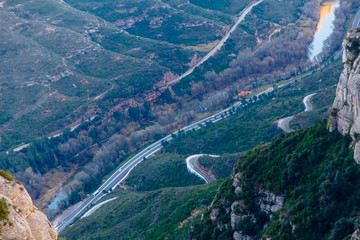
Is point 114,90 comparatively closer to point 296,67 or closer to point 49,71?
point 49,71

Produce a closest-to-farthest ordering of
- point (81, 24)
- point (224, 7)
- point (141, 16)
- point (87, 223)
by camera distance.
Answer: point (87, 223) → point (81, 24) → point (141, 16) → point (224, 7)

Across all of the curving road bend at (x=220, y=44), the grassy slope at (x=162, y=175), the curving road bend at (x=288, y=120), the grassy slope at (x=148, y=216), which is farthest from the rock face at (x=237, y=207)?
the curving road bend at (x=220, y=44)

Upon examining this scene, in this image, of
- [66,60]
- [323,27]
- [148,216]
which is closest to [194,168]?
[148,216]

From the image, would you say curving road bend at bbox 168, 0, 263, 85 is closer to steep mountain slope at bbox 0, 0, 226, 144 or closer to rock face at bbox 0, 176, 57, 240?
steep mountain slope at bbox 0, 0, 226, 144

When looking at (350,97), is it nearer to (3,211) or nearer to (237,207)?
(237,207)

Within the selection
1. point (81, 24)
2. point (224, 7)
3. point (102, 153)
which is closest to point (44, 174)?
point (102, 153)

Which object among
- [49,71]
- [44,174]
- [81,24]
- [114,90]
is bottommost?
[44,174]

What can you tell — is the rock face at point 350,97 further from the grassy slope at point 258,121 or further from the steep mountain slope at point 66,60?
the steep mountain slope at point 66,60

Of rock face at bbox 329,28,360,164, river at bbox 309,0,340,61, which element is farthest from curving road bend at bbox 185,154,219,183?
river at bbox 309,0,340,61

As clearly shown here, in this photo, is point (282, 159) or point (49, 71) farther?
point (49, 71)
